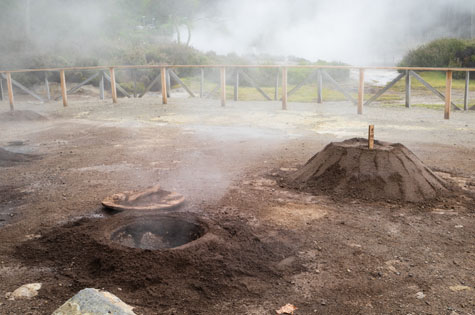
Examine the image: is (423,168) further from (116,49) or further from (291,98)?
(116,49)

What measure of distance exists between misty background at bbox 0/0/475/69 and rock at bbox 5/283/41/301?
2101cm

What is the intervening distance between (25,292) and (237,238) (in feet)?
5.50

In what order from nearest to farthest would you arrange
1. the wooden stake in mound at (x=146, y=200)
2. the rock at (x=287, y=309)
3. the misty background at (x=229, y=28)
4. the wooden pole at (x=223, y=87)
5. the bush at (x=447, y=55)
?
the rock at (x=287, y=309) < the wooden stake in mound at (x=146, y=200) < the wooden pole at (x=223, y=87) < the bush at (x=447, y=55) < the misty background at (x=229, y=28)

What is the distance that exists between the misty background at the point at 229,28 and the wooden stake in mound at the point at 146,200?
19137 mm

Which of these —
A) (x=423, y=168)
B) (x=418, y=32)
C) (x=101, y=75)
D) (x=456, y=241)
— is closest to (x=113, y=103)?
(x=101, y=75)

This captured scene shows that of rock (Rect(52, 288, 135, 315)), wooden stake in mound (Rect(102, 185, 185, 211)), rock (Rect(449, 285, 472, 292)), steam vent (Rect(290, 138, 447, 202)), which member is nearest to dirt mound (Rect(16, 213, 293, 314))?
rock (Rect(52, 288, 135, 315))

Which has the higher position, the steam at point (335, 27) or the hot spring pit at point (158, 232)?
the steam at point (335, 27)

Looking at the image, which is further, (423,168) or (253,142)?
(253,142)

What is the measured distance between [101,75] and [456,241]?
15.8 m

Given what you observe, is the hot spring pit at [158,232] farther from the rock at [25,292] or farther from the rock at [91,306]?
the rock at [91,306]

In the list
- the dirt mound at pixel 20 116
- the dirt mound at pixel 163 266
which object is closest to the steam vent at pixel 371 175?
the dirt mound at pixel 163 266

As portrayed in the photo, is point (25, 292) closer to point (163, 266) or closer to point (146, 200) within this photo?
→ point (163, 266)

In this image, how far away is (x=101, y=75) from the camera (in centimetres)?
1748

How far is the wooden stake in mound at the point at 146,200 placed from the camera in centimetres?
460
